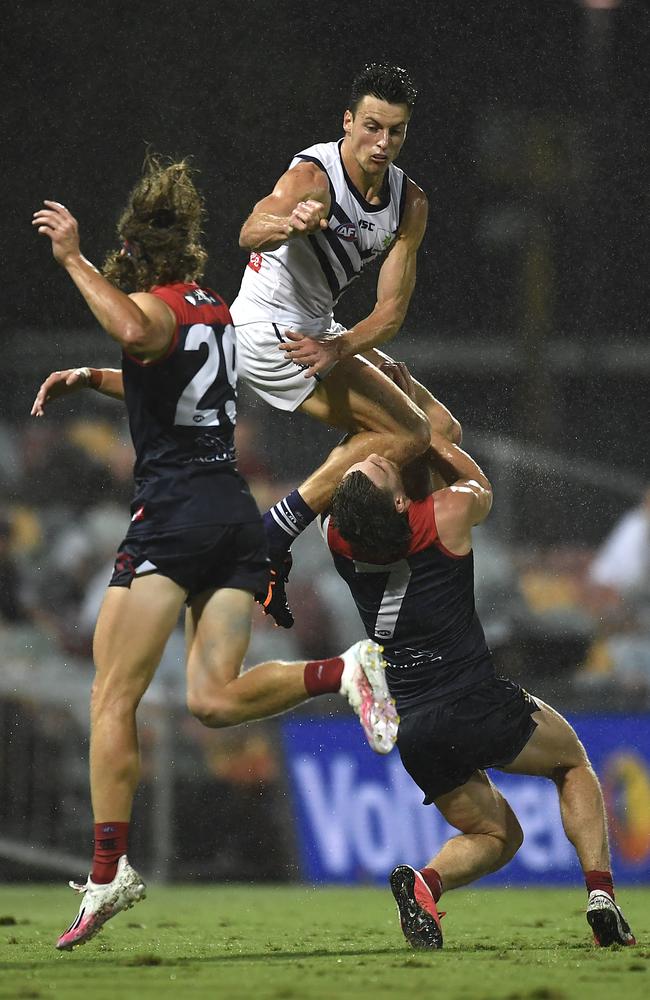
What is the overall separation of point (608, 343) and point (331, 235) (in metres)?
5.58

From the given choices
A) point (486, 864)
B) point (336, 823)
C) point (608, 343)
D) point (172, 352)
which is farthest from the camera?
point (608, 343)

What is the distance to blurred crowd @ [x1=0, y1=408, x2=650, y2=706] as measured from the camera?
9938mm

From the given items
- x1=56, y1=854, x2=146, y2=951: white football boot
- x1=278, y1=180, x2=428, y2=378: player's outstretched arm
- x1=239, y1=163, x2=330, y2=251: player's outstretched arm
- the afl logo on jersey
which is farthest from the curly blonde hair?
x1=56, y1=854, x2=146, y2=951: white football boot

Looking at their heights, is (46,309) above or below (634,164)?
below

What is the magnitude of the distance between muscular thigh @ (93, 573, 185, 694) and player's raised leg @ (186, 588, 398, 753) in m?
0.15

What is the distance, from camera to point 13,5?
34.2 ft

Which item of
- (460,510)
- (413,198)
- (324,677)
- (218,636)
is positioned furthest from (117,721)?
(413,198)

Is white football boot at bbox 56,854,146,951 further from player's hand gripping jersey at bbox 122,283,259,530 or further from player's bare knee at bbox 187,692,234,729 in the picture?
player's hand gripping jersey at bbox 122,283,259,530

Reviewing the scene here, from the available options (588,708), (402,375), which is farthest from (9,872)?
(402,375)

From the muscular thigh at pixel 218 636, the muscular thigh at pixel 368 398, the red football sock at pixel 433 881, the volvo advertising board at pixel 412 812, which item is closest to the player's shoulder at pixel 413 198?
the muscular thigh at pixel 368 398

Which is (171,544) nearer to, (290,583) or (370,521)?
(370,521)

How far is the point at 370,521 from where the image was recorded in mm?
5637

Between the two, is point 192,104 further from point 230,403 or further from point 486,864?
point 486,864

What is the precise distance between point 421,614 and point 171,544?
42.9 inches
